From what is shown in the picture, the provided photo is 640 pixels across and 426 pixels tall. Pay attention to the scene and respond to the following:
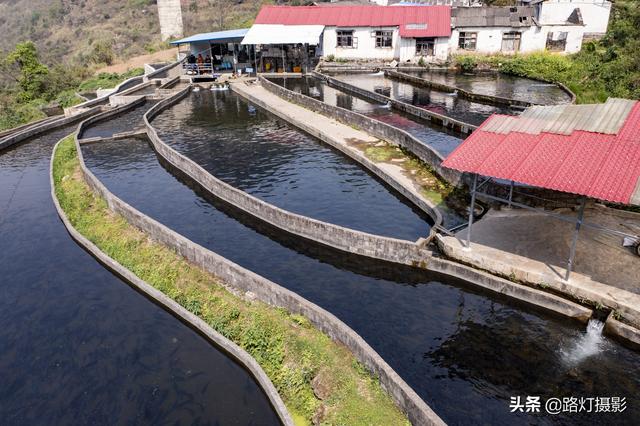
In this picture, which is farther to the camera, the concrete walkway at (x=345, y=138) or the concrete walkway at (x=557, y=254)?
the concrete walkway at (x=345, y=138)

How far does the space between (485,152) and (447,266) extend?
16.6ft

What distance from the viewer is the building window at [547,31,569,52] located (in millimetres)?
63375

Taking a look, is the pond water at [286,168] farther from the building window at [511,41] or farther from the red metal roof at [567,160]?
the building window at [511,41]

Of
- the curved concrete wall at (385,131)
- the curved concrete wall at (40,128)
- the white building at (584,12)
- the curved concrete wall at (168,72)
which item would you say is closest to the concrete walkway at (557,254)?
the curved concrete wall at (385,131)

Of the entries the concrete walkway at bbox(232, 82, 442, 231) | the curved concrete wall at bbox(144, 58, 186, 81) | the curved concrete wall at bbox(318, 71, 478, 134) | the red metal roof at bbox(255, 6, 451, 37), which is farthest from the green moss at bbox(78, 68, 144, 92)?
the curved concrete wall at bbox(318, 71, 478, 134)

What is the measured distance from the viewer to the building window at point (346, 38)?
66.8 meters

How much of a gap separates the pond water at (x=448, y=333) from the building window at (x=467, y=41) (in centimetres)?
5298

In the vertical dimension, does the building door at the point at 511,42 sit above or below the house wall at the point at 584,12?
below

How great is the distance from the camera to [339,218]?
25.0 meters

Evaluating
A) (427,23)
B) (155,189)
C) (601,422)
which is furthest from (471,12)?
(601,422)

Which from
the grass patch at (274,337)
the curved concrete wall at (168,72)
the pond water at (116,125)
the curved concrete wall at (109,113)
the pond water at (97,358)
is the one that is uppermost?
the curved concrete wall at (168,72)

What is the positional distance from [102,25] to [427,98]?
369ft

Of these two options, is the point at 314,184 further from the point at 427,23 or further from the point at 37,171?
the point at 427,23

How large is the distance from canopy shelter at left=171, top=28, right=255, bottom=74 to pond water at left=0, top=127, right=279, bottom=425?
44.7 m
